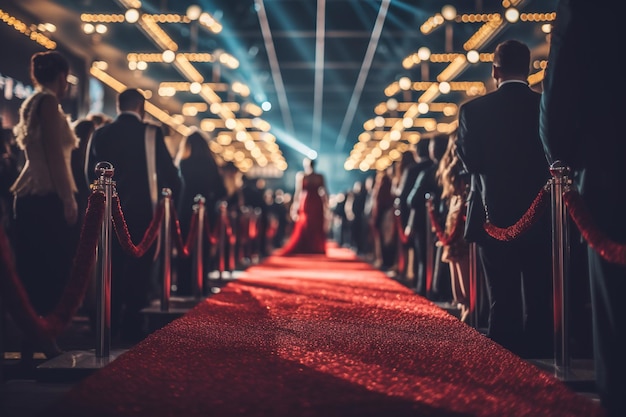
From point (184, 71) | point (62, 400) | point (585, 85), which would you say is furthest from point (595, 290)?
point (184, 71)

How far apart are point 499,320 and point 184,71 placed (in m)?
11.8

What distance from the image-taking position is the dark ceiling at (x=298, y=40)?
49.3 ft

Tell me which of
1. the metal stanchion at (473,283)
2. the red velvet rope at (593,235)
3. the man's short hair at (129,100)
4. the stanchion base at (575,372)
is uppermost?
the man's short hair at (129,100)

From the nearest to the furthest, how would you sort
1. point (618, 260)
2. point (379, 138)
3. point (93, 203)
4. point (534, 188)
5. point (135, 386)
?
point (618, 260), point (135, 386), point (93, 203), point (534, 188), point (379, 138)

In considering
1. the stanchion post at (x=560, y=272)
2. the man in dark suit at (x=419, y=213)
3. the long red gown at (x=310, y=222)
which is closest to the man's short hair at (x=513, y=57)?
the stanchion post at (x=560, y=272)

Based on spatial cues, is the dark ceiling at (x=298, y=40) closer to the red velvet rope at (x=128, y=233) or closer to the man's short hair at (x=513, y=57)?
the red velvet rope at (x=128, y=233)

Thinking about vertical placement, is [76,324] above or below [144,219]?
below

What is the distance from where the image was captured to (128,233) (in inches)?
207

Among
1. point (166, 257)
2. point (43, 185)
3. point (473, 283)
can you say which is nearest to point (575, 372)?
point (473, 283)

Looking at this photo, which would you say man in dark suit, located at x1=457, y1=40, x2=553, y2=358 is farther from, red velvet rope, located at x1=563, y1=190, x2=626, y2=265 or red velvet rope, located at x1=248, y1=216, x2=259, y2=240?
red velvet rope, located at x1=248, y1=216, x2=259, y2=240

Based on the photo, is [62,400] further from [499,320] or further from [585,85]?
[499,320]

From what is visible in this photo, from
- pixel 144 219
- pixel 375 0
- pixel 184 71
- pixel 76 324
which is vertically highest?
pixel 375 0

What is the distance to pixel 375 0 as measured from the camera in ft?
53.6

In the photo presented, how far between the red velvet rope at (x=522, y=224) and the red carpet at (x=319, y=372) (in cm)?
67
